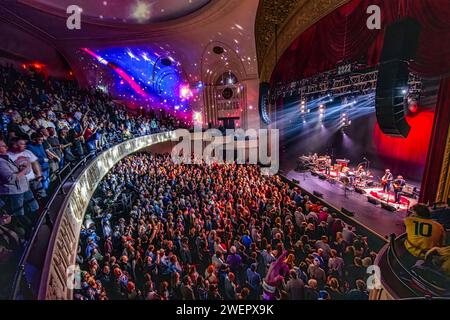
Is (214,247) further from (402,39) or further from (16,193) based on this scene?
(402,39)

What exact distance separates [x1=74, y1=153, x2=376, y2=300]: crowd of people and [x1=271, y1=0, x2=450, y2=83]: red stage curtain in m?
3.40

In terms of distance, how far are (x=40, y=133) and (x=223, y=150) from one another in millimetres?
6946

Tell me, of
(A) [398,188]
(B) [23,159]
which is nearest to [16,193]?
(B) [23,159]

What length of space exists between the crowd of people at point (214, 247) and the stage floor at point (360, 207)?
0.67 metres

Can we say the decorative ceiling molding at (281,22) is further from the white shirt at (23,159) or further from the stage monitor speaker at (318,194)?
the white shirt at (23,159)

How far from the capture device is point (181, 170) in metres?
9.30

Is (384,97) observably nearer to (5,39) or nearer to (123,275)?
(123,275)

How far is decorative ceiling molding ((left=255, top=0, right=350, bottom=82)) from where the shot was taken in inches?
288

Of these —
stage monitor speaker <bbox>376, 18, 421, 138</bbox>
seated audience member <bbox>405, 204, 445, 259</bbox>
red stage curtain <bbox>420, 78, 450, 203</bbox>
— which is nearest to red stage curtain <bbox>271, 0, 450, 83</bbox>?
stage monitor speaker <bbox>376, 18, 421, 138</bbox>

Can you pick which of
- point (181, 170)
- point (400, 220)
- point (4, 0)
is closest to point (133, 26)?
point (4, 0)

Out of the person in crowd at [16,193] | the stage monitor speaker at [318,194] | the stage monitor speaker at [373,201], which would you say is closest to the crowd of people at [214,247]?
the stage monitor speaker at [318,194]

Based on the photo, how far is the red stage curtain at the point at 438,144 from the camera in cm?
495

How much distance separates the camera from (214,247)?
5066 mm

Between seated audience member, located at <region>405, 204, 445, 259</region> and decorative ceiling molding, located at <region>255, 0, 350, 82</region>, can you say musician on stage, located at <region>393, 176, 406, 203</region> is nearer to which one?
seated audience member, located at <region>405, 204, 445, 259</region>
